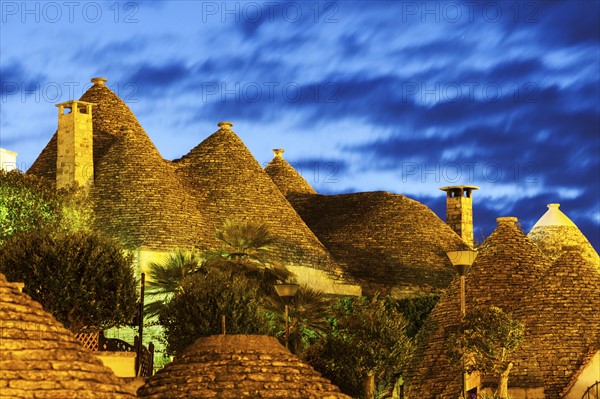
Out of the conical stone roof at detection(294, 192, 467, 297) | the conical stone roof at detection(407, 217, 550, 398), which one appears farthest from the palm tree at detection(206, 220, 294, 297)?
the conical stone roof at detection(294, 192, 467, 297)

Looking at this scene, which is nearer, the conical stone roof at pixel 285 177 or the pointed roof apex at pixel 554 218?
the pointed roof apex at pixel 554 218

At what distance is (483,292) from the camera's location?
4125 cm

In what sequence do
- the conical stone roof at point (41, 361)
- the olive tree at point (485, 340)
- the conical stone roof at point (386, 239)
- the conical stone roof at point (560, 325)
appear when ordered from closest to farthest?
1. the conical stone roof at point (41, 361)
2. the olive tree at point (485, 340)
3. the conical stone roof at point (560, 325)
4. the conical stone roof at point (386, 239)

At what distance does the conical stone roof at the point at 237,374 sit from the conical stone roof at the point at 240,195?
25.1 metres

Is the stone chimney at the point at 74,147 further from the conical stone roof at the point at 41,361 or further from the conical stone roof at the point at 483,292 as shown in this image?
the conical stone roof at the point at 41,361

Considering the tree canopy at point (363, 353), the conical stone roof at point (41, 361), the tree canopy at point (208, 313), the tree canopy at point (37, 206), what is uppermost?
the tree canopy at point (37, 206)

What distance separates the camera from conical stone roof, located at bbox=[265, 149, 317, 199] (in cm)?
6612

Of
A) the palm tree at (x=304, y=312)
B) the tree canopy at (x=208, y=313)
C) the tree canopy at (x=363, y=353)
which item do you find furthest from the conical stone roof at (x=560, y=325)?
the tree canopy at (x=208, y=313)

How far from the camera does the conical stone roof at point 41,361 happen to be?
20359mm

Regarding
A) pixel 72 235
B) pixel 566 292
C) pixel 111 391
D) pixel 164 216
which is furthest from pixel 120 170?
pixel 111 391

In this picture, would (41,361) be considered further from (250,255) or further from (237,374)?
(250,255)

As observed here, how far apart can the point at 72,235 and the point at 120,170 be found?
13.2 m

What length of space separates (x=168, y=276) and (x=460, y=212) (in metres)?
25.0

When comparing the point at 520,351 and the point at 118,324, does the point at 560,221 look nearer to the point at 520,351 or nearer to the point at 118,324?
the point at 520,351
